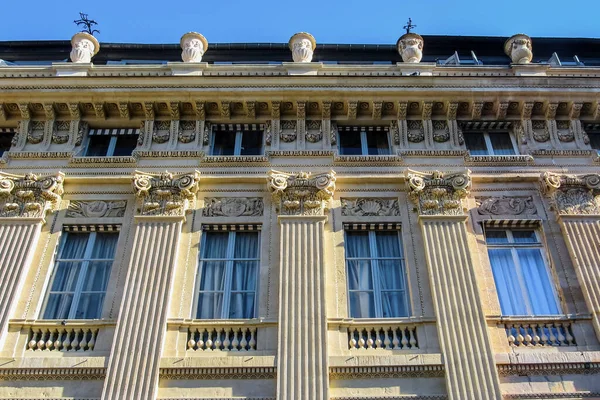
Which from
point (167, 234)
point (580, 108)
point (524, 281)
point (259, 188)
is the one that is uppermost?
point (580, 108)

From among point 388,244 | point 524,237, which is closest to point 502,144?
point 524,237

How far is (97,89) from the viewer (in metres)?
15.9

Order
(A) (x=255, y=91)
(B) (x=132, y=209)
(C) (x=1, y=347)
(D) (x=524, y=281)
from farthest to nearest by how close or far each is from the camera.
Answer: (A) (x=255, y=91) < (B) (x=132, y=209) < (D) (x=524, y=281) < (C) (x=1, y=347)

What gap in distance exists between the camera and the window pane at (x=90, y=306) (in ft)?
42.5

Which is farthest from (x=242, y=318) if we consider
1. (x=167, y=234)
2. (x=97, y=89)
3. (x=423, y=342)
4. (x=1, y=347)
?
(x=97, y=89)

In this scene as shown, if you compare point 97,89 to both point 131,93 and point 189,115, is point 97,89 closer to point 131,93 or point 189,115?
point 131,93

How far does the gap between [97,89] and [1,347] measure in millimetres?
6751

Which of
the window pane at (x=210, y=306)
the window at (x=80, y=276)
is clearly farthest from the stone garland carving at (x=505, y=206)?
the window at (x=80, y=276)

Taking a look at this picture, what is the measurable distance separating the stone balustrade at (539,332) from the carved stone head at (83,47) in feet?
42.5

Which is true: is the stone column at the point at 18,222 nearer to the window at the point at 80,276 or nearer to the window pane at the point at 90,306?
the window at the point at 80,276

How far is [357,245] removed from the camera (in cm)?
1413

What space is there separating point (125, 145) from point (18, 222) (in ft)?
11.2

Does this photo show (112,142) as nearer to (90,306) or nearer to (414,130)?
(90,306)

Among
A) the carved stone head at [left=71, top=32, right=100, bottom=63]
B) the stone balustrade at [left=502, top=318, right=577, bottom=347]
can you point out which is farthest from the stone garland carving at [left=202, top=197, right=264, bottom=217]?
the carved stone head at [left=71, top=32, right=100, bottom=63]
